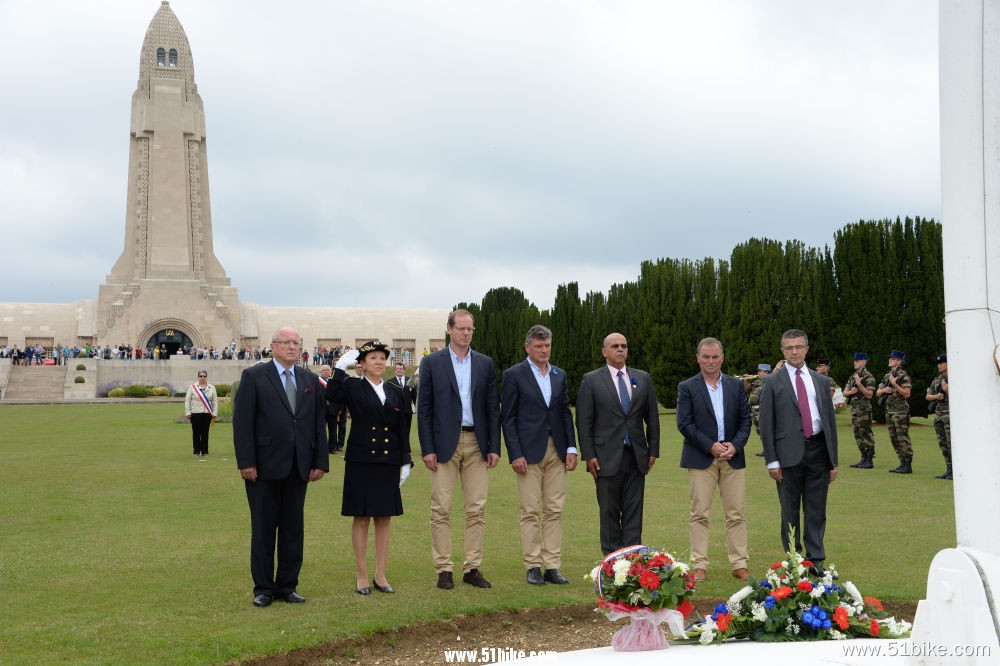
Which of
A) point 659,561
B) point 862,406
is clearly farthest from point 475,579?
point 862,406

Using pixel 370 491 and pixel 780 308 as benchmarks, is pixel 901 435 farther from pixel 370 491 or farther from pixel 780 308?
pixel 780 308

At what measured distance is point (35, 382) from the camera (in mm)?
45219

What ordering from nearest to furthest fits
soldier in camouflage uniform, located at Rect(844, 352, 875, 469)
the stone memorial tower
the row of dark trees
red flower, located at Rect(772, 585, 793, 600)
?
red flower, located at Rect(772, 585, 793, 600)
soldier in camouflage uniform, located at Rect(844, 352, 875, 469)
the row of dark trees
the stone memorial tower

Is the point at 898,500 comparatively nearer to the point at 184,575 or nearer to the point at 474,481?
the point at 474,481

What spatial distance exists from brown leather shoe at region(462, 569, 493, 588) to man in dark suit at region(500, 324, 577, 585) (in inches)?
14.6

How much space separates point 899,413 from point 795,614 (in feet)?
33.6

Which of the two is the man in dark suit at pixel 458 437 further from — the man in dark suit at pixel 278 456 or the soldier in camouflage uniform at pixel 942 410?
the soldier in camouflage uniform at pixel 942 410

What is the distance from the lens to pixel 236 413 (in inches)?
246

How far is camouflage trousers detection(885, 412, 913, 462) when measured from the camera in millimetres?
13461

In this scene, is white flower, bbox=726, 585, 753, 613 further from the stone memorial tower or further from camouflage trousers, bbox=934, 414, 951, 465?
the stone memorial tower

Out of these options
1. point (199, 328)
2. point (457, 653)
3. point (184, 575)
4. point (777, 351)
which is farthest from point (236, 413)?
point (199, 328)

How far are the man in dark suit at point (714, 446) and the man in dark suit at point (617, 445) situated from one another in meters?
0.41

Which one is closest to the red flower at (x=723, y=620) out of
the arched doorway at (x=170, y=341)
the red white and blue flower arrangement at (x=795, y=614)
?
the red white and blue flower arrangement at (x=795, y=614)

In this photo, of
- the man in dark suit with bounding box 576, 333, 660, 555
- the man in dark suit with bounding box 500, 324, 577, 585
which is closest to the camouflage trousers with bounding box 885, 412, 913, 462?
the man in dark suit with bounding box 576, 333, 660, 555
